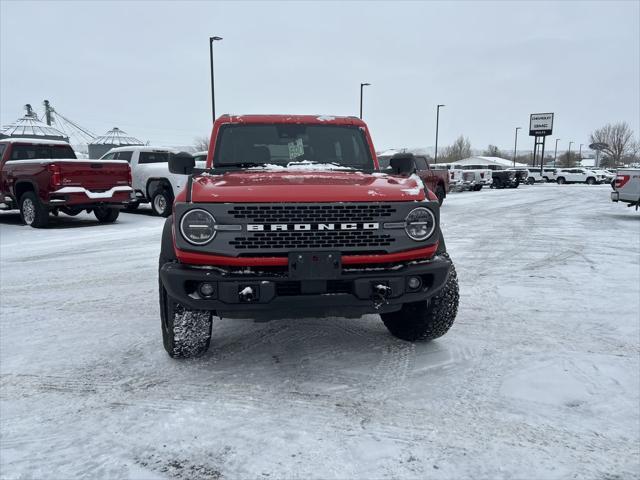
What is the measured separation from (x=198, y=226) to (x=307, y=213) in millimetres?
703

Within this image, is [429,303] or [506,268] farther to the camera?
[506,268]

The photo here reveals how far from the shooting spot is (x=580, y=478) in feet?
7.70

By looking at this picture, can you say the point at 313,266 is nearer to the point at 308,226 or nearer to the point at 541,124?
the point at 308,226

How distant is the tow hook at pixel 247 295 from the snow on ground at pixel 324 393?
0.63 meters

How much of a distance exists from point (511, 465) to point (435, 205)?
5.48 feet

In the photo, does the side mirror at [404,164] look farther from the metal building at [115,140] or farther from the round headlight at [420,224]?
the metal building at [115,140]

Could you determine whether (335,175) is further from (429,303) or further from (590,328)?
(590,328)

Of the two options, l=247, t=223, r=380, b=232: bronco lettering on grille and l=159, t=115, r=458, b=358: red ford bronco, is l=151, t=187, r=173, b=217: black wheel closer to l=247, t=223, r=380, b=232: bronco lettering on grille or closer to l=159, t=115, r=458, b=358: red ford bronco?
l=159, t=115, r=458, b=358: red ford bronco

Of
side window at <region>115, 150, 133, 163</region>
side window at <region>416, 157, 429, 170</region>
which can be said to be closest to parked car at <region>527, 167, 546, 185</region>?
side window at <region>416, 157, 429, 170</region>

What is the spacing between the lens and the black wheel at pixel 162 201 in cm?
1334

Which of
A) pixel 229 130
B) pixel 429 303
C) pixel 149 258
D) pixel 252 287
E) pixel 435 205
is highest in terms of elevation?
pixel 229 130

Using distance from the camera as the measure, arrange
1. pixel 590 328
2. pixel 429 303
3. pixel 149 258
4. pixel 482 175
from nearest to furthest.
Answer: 1. pixel 429 303
2. pixel 590 328
3. pixel 149 258
4. pixel 482 175

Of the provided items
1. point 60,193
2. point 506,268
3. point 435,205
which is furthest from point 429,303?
point 60,193

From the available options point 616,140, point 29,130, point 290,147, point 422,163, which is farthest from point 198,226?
point 616,140
